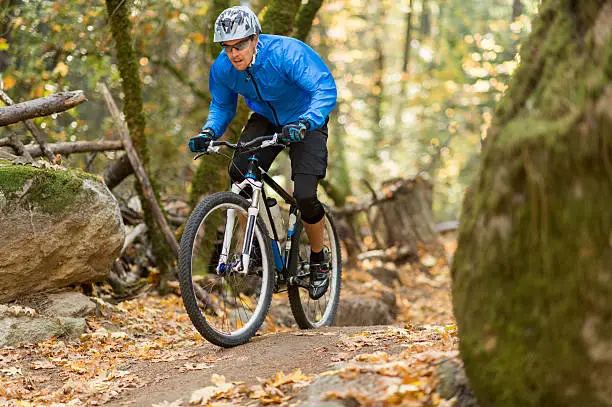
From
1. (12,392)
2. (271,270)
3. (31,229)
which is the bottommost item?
(12,392)

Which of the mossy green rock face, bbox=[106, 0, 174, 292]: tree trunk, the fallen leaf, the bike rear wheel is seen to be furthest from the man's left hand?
bbox=[106, 0, 174, 292]: tree trunk

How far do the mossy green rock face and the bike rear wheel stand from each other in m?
1.86

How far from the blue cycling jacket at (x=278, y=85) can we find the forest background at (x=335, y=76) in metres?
1.37

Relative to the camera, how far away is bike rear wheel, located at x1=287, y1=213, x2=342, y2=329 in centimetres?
604

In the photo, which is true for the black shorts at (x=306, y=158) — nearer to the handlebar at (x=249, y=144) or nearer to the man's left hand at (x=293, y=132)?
the handlebar at (x=249, y=144)

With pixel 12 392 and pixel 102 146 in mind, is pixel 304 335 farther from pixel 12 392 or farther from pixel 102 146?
pixel 102 146

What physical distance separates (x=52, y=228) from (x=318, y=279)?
2.41 metres

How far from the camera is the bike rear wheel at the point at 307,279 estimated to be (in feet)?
19.8

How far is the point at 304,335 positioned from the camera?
546cm

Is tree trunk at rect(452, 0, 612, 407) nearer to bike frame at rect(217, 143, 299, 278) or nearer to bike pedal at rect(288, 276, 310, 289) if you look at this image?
bike frame at rect(217, 143, 299, 278)

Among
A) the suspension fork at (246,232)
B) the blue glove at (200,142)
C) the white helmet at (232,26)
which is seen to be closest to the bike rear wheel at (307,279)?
the suspension fork at (246,232)

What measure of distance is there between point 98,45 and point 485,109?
36.4 feet

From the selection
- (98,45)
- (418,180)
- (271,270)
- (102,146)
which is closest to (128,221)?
(102,146)

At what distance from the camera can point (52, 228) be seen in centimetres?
613
